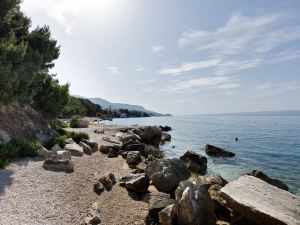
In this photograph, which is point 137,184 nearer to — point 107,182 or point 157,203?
point 107,182

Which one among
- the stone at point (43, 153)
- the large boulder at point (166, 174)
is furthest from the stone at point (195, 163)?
the stone at point (43, 153)

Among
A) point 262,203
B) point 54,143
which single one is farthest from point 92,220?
point 54,143

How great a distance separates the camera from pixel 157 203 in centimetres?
1336

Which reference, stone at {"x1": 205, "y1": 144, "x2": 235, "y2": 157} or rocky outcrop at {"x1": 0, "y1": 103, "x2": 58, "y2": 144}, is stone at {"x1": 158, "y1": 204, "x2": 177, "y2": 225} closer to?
rocky outcrop at {"x1": 0, "y1": 103, "x2": 58, "y2": 144}

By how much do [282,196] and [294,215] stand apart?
1.73 metres

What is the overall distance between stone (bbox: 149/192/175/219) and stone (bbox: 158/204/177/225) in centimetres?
83

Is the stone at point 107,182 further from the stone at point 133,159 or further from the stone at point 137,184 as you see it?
the stone at point 133,159

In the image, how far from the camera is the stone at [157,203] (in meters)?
13.0

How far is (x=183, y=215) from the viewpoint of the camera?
11445 millimetres

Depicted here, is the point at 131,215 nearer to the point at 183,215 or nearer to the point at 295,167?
the point at 183,215

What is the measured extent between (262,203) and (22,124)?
78.2ft

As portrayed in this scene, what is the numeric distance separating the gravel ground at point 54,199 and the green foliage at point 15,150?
887 mm

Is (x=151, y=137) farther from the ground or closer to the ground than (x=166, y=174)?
closer to the ground

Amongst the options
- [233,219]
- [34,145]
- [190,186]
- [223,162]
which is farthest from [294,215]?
[223,162]
